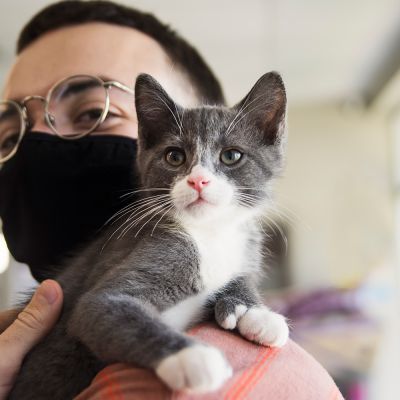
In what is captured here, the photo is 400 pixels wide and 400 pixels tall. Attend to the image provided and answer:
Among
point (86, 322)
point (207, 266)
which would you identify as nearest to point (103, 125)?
point (207, 266)

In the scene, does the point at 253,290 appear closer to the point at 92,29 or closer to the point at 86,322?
the point at 86,322

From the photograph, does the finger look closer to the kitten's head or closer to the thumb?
the thumb

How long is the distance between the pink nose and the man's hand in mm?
416

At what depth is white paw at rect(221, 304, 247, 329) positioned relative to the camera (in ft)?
3.31

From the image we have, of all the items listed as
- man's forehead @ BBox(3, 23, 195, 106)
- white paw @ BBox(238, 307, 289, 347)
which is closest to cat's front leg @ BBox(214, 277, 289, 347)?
white paw @ BBox(238, 307, 289, 347)

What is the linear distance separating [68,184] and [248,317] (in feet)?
2.26

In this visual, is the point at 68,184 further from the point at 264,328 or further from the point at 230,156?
the point at 264,328

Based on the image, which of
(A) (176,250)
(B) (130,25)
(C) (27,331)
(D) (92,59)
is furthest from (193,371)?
(B) (130,25)

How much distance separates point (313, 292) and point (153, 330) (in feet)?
15.6

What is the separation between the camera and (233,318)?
3.35 feet

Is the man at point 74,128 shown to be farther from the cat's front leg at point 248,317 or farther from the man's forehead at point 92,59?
the cat's front leg at point 248,317

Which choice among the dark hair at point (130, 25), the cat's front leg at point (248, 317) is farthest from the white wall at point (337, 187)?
the cat's front leg at point (248, 317)

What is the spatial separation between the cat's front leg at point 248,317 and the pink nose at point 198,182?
0.28m

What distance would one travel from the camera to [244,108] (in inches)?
46.5
